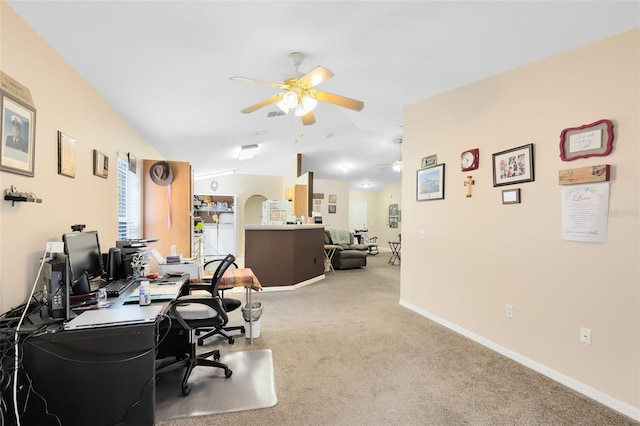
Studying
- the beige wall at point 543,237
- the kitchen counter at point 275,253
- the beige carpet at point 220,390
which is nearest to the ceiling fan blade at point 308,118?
the beige wall at point 543,237

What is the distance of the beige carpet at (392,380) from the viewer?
1959 millimetres

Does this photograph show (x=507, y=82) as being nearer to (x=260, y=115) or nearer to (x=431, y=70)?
(x=431, y=70)

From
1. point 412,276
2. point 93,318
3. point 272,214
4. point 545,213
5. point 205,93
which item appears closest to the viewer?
point 93,318

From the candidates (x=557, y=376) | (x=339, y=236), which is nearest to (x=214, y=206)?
(x=339, y=236)

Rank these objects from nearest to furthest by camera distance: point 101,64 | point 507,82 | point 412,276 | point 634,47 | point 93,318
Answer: point 93,318 < point 634,47 < point 101,64 < point 507,82 < point 412,276

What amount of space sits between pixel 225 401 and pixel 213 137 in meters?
3.90

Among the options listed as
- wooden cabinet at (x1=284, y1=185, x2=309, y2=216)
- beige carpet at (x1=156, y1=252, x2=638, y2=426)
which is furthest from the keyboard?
wooden cabinet at (x1=284, y1=185, x2=309, y2=216)

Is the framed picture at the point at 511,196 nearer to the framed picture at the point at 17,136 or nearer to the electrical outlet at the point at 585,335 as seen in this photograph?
the electrical outlet at the point at 585,335

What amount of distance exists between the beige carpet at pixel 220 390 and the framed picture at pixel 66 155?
5.62ft

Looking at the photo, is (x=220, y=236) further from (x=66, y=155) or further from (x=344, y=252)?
(x=66, y=155)

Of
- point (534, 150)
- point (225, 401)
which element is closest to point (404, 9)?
point (534, 150)

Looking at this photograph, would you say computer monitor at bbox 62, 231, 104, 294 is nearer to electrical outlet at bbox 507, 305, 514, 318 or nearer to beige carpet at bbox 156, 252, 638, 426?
beige carpet at bbox 156, 252, 638, 426

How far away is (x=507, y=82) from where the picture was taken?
2.86 metres

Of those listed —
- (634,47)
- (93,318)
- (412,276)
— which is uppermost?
(634,47)
